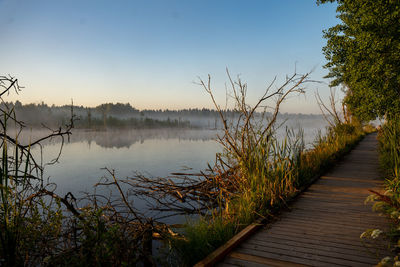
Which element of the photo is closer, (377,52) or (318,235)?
(318,235)

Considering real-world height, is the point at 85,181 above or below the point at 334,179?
below

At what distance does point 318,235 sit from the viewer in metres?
2.99

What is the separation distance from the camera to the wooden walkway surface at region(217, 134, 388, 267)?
2.46 metres

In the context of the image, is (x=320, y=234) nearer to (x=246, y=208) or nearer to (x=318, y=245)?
(x=318, y=245)

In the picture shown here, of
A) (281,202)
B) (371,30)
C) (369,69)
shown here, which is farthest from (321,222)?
(371,30)

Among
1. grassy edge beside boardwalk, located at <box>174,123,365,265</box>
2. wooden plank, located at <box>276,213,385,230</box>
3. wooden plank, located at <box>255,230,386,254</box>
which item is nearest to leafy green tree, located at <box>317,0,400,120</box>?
grassy edge beside boardwalk, located at <box>174,123,365,265</box>

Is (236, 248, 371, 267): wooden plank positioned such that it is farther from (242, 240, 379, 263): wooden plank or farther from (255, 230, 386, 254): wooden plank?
(255, 230, 386, 254): wooden plank

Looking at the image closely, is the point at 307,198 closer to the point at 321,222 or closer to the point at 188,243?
the point at 321,222

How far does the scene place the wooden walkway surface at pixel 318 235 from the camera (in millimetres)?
2461

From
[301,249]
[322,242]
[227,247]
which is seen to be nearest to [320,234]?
[322,242]

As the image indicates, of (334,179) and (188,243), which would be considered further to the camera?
(334,179)

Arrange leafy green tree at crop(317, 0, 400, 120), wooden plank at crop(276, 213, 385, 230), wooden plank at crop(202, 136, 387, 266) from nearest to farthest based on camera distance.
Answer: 1. wooden plank at crop(202, 136, 387, 266)
2. wooden plank at crop(276, 213, 385, 230)
3. leafy green tree at crop(317, 0, 400, 120)

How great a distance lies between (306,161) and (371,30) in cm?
453

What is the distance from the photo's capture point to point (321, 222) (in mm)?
3393
